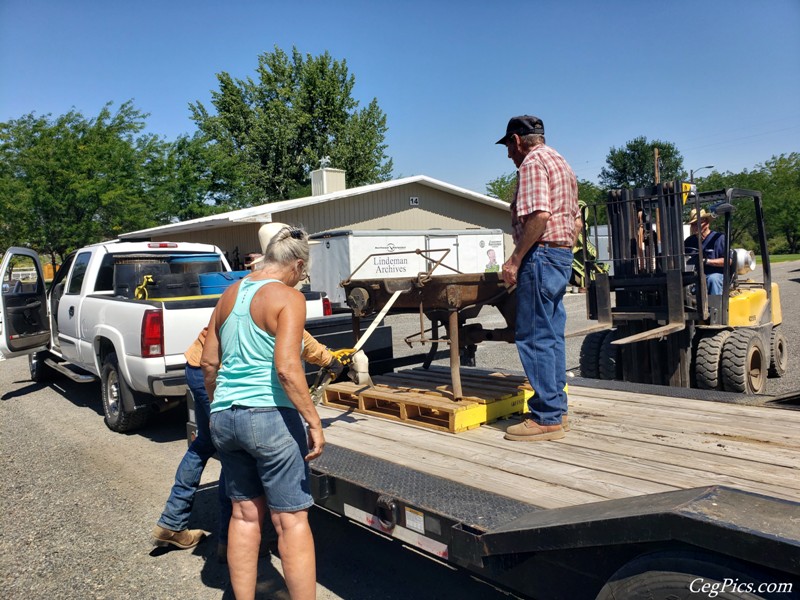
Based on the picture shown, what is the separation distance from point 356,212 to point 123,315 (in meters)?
17.5

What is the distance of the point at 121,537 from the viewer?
14.9 feet

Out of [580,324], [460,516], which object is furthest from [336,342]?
[580,324]

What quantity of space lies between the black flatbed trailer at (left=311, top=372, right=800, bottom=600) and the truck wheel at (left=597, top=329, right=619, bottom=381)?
2.79 meters

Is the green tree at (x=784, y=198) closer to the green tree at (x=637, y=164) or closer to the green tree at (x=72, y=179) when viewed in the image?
the green tree at (x=637, y=164)

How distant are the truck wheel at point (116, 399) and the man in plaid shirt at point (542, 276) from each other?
4.69 metres

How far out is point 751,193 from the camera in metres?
7.36

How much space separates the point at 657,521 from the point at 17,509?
16.5 feet

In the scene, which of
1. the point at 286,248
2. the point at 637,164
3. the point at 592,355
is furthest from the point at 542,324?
the point at 637,164

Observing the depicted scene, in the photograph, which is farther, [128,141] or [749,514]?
[128,141]

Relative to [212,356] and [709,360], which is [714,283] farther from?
[212,356]

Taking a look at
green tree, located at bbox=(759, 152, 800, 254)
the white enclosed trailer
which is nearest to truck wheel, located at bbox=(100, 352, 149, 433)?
the white enclosed trailer

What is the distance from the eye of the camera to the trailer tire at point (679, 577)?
1.93 m

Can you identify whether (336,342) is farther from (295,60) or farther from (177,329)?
(295,60)

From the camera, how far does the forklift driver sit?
7.36 metres
